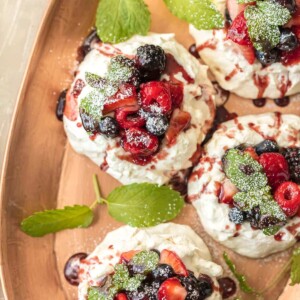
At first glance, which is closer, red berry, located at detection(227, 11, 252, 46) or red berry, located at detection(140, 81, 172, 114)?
red berry, located at detection(140, 81, 172, 114)

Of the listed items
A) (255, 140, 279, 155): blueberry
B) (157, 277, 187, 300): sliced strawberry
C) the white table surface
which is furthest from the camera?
the white table surface

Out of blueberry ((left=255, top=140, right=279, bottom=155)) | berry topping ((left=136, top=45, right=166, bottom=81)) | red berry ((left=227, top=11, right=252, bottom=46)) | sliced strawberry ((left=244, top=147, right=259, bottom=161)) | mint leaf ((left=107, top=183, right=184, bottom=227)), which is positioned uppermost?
red berry ((left=227, top=11, right=252, bottom=46))

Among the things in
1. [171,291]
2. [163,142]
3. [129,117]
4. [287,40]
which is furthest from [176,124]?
[171,291]

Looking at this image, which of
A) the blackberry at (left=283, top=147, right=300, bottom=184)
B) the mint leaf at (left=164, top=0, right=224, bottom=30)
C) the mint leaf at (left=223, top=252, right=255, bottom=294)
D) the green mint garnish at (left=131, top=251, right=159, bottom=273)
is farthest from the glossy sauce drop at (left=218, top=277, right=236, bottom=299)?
the mint leaf at (left=164, top=0, right=224, bottom=30)

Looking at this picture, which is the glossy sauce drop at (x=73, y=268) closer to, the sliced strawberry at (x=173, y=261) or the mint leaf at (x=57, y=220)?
the mint leaf at (x=57, y=220)

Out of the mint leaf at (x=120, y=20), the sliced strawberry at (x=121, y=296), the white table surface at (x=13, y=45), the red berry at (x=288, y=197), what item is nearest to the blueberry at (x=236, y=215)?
the red berry at (x=288, y=197)

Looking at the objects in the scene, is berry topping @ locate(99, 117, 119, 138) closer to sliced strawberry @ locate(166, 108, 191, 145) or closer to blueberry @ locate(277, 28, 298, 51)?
sliced strawberry @ locate(166, 108, 191, 145)
